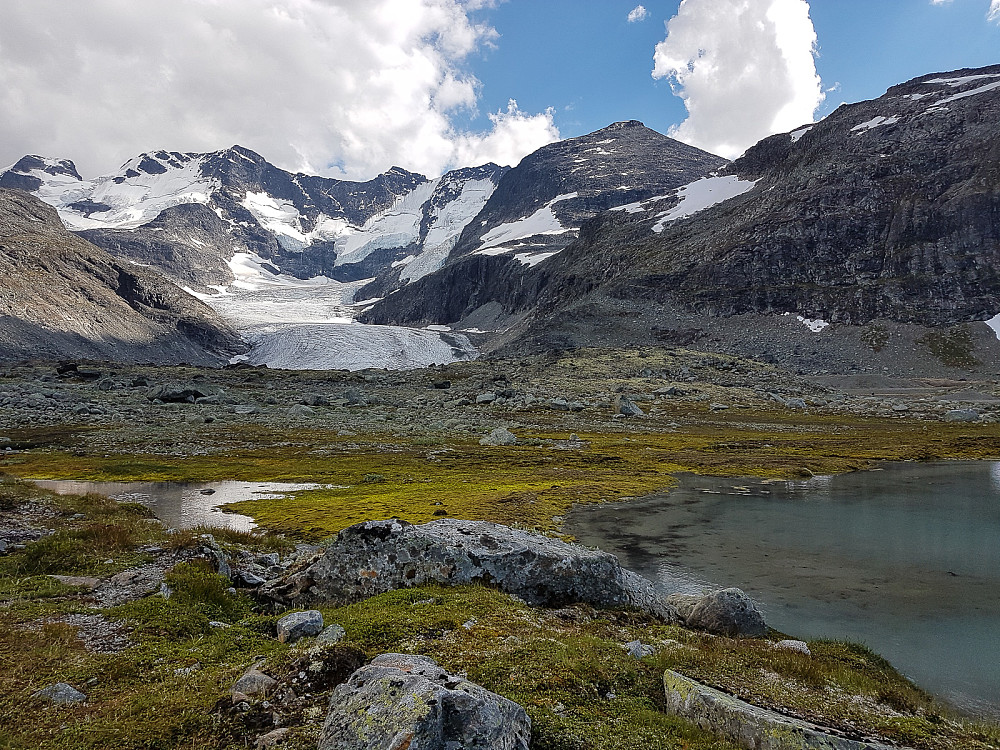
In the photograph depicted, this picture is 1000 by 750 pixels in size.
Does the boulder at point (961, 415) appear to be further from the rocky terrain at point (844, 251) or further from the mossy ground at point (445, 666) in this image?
the mossy ground at point (445, 666)

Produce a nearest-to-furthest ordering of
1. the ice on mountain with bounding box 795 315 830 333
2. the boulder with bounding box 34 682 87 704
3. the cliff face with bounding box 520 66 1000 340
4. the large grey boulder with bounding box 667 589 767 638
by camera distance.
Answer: the boulder with bounding box 34 682 87 704, the large grey boulder with bounding box 667 589 767 638, the ice on mountain with bounding box 795 315 830 333, the cliff face with bounding box 520 66 1000 340

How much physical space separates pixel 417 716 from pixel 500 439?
49315 mm

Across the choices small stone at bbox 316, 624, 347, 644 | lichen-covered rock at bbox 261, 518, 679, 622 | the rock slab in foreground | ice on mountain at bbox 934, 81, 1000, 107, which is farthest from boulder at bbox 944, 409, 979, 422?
ice on mountain at bbox 934, 81, 1000, 107

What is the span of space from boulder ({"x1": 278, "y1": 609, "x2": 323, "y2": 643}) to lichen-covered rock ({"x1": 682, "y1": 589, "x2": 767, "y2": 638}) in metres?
9.00

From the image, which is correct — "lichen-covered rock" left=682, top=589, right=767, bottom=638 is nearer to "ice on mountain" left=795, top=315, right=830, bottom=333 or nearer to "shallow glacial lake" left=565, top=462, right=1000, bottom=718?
"shallow glacial lake" left=565, top=462, right=1000, bottom=718

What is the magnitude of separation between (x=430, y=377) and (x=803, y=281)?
110190 millimetres

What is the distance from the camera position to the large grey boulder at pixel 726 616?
1306cm

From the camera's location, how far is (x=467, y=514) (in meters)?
26.7

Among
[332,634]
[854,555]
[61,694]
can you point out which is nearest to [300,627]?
[332,634]

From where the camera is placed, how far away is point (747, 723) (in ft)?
23.1

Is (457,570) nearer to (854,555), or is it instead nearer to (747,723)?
(747,723)

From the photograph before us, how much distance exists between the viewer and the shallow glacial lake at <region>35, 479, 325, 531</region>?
26.8 meters

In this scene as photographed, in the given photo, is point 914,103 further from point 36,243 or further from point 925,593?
point 36,243

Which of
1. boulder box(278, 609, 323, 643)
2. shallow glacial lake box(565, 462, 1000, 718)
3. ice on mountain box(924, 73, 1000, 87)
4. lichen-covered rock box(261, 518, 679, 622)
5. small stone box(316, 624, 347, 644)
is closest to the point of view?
small stone box(316, 624, 347, 644)
